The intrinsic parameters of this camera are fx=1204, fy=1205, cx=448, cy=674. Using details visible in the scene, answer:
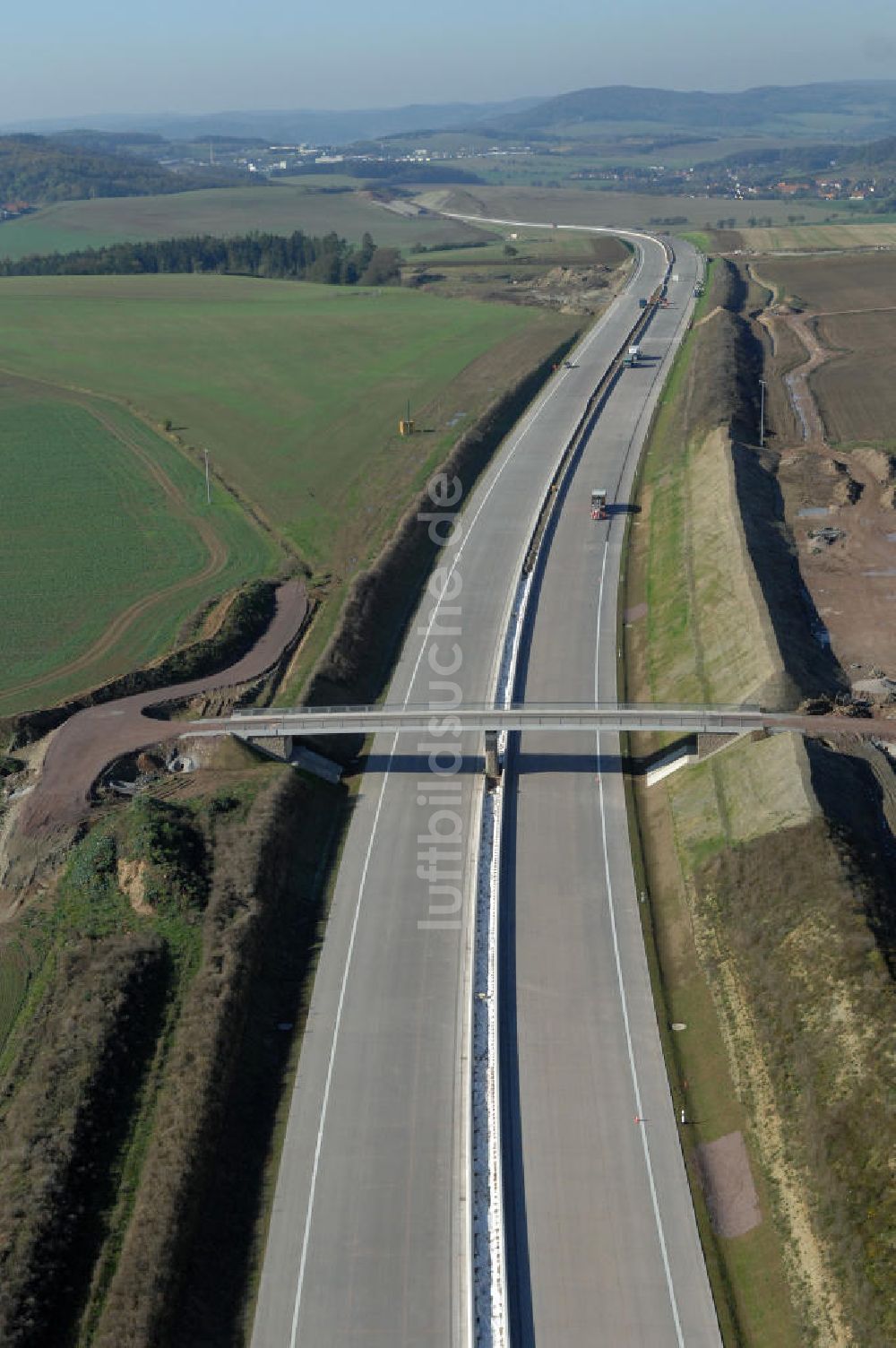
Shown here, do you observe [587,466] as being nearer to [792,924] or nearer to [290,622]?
[290,622]

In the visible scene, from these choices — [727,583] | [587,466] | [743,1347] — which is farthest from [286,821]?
[587,466]

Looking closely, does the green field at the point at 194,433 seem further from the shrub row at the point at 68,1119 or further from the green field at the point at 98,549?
the shrub row at the point at 68,1119

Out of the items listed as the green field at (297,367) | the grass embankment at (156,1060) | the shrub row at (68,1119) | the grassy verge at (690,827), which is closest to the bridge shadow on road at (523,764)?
the grassy verge at (690,827)

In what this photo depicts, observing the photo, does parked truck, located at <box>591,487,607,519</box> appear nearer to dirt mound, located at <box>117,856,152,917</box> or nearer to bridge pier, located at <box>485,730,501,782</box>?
bridge pier, located at <box>485,730,501,782</box>

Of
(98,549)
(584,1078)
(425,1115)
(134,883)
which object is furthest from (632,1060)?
(98,549)

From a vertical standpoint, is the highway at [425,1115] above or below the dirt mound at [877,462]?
below

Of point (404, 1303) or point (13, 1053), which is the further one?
point (13, 1053)
